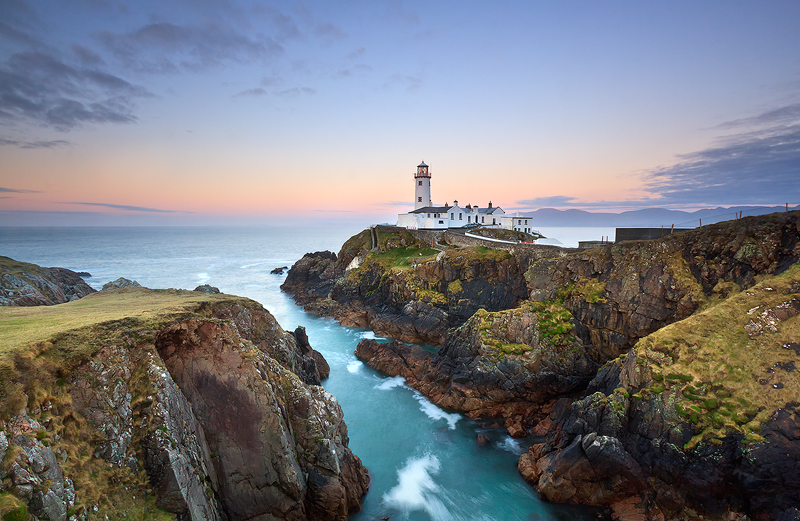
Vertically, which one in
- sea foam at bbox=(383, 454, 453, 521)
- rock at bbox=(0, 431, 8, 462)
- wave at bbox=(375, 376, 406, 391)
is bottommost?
sea foam at bbox=(383, 454, 453, 521)

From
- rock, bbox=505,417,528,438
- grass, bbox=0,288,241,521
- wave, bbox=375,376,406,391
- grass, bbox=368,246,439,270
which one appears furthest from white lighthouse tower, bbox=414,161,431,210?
grass, bbox=0,288,241,521

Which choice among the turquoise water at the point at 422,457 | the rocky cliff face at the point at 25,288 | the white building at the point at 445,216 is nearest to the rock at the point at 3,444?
the turquoise water at the point at 422,457

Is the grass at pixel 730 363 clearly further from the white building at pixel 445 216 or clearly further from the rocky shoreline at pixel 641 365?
the white building at pixel 445 216

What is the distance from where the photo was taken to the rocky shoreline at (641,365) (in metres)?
15.0

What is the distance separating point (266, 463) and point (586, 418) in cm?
1556

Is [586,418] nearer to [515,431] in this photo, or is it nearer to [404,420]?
[515,431]

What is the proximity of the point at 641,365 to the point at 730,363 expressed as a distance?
370 cm

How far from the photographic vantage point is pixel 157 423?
1000 centimetres

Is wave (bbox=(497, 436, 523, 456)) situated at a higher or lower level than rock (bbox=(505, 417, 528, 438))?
lower

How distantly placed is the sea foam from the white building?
1928 inches

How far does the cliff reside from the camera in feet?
25.8

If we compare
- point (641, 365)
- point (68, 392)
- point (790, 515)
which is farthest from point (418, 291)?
point (68, 392)

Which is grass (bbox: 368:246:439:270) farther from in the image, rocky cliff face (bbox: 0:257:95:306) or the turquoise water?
rocky cliff face (bbox: 0:257:95:306)

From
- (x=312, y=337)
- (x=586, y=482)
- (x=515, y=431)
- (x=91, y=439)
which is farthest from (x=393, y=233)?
(x=91, y=439)
